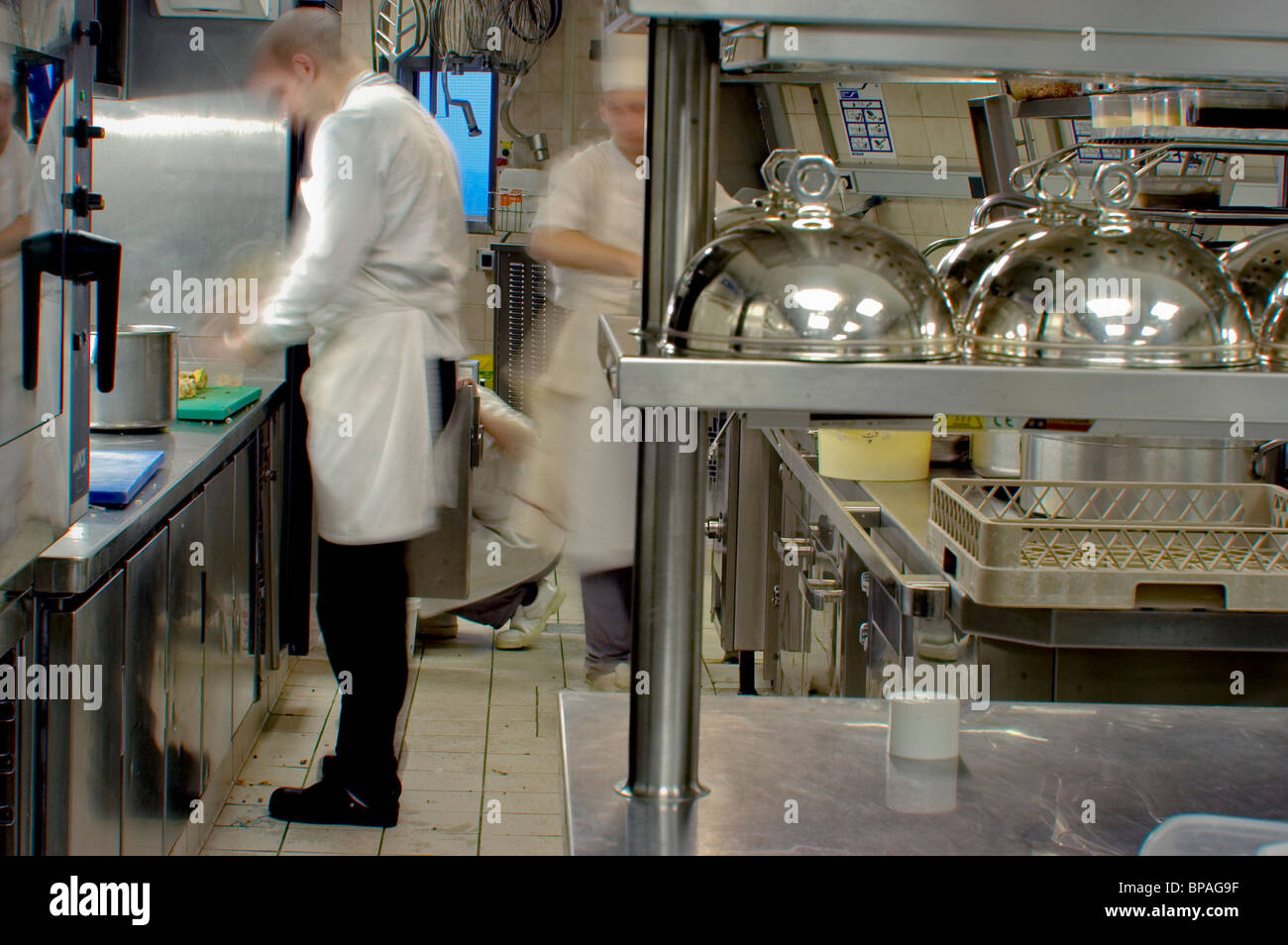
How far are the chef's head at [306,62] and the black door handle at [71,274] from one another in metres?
1.07

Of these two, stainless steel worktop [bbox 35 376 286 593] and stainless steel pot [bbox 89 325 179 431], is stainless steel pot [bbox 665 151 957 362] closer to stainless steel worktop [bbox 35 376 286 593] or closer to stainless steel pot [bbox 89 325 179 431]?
stainless steel worktop [bbox 35 376 286 593]

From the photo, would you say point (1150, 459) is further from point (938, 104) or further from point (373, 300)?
point (938, 104)

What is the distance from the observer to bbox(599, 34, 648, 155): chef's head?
9.78ft

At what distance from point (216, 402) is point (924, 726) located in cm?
224

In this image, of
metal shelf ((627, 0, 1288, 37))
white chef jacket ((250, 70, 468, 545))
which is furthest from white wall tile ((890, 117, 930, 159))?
metal shelf ((627, 0, 1288, 37))

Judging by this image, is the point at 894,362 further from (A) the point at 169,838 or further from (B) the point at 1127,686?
(A) the point at 169,838

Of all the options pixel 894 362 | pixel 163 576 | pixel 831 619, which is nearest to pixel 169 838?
pixel 163 576

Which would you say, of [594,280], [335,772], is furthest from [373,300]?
[335,772]

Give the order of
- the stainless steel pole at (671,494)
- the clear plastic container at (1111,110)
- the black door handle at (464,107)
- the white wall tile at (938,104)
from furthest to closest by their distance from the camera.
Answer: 1. the black door handle at (464,107)
2. the white wall tile at (938,104)
3. the clear plastic container at (1111,110)
4. the stainless steel pole at (671,494)

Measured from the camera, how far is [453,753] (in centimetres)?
361

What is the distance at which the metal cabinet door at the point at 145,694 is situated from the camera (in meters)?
2.15

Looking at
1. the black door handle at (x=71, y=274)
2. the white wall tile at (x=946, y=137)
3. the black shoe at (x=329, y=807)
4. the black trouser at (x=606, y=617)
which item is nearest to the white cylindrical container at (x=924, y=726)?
the black door handle at (x=71, y=274)

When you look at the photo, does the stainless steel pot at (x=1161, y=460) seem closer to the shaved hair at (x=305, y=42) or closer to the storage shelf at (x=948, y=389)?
the storage shelf at (x=948, y=389)

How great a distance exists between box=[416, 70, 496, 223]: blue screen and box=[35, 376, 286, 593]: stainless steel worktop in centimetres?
262
